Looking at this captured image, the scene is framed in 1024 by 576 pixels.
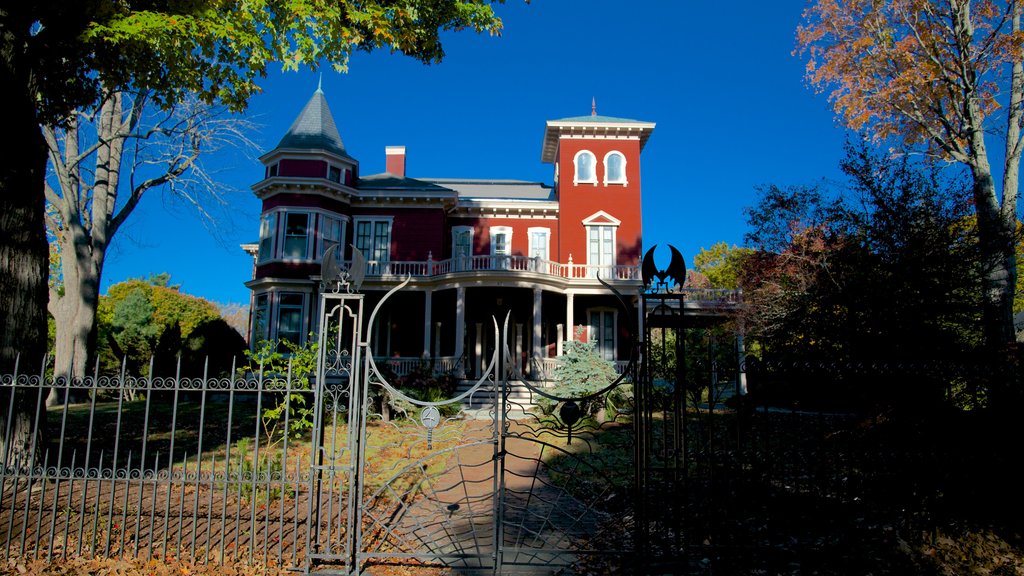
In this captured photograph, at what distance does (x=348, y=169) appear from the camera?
76.3 ft

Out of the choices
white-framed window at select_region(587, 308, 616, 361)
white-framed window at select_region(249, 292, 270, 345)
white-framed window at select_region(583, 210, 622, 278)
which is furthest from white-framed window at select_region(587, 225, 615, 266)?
white-framed window at select_region(249, 292, 270, 345)

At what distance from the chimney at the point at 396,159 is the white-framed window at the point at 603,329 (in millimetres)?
10717

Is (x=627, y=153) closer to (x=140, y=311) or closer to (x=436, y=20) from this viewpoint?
(x=436, y=20)

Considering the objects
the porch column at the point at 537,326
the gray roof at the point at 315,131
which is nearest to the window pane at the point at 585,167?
the porch column at the point at 537,326

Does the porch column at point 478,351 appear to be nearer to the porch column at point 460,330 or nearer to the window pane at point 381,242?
the porch column at point 460,330

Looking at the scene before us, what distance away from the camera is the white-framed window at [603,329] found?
2261 cm

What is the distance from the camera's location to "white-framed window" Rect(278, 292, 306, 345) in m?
21.3

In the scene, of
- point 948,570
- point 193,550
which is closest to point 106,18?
point 193,550

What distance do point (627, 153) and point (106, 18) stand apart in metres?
18.6

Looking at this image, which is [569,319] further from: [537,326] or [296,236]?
[296,236]

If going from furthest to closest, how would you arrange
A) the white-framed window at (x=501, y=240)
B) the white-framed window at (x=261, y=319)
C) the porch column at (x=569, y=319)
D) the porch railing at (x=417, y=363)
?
the white-framed window at (x=501, y=240)
the white-framed window at (x=261, y=319)
the porch column at (x=569, y=319)
the porch railing at (x=417, y=363)

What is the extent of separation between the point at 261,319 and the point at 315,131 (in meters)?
→ 7.75

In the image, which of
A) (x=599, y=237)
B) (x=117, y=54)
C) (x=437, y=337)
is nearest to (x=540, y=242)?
(x=599, y=237)

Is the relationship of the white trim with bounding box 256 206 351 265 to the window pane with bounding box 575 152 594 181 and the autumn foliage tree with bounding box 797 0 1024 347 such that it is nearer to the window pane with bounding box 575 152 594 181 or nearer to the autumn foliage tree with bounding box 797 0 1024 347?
the window pane with bounding box 575 152 594 181
